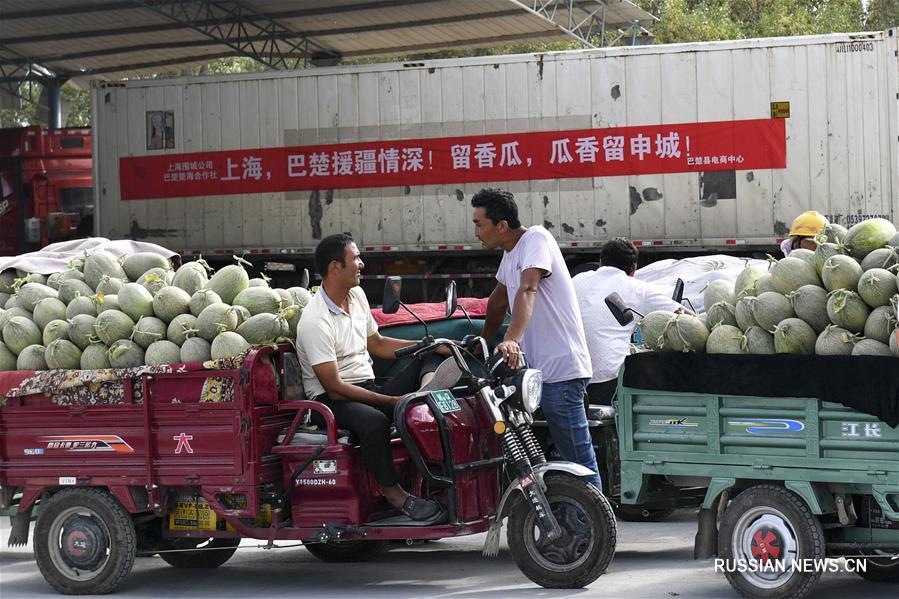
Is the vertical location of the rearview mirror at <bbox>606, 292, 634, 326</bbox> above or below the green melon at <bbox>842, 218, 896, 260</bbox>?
below

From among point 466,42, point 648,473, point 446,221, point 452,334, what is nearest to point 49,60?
point 466,42

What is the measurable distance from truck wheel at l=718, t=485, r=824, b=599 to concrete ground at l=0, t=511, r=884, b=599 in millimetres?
299

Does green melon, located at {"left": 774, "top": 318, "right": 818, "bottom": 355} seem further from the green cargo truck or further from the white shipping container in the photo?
the white shipping container

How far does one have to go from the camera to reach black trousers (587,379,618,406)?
7.33m

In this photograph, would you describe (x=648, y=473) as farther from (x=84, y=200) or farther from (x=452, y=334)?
(x=84, y=200)

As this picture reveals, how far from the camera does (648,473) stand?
5953mm

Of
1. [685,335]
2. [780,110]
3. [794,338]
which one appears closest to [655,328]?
[685,335]

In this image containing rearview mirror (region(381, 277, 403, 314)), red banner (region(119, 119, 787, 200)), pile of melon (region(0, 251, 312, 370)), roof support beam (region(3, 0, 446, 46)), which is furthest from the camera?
roof support beam (region(3, 0, 446, 46))

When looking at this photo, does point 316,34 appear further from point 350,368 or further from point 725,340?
point 725,340

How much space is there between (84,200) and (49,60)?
22.8ft

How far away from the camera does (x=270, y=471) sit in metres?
6.24

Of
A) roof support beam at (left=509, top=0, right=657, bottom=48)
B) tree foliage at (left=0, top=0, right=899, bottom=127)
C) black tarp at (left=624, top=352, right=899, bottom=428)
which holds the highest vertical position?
tree foliage at (left=0, top=0, right=899, bottom=127)

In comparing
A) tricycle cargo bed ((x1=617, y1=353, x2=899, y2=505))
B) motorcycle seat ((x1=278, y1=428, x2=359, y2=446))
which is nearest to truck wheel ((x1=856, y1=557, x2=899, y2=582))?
tricycle cargo bed ((x1=617, y1=353, x2=899, y2=505))

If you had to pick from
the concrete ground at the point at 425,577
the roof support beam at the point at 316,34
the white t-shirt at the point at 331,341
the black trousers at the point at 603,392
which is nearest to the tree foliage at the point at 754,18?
the roof support beam at the point at 316,34
